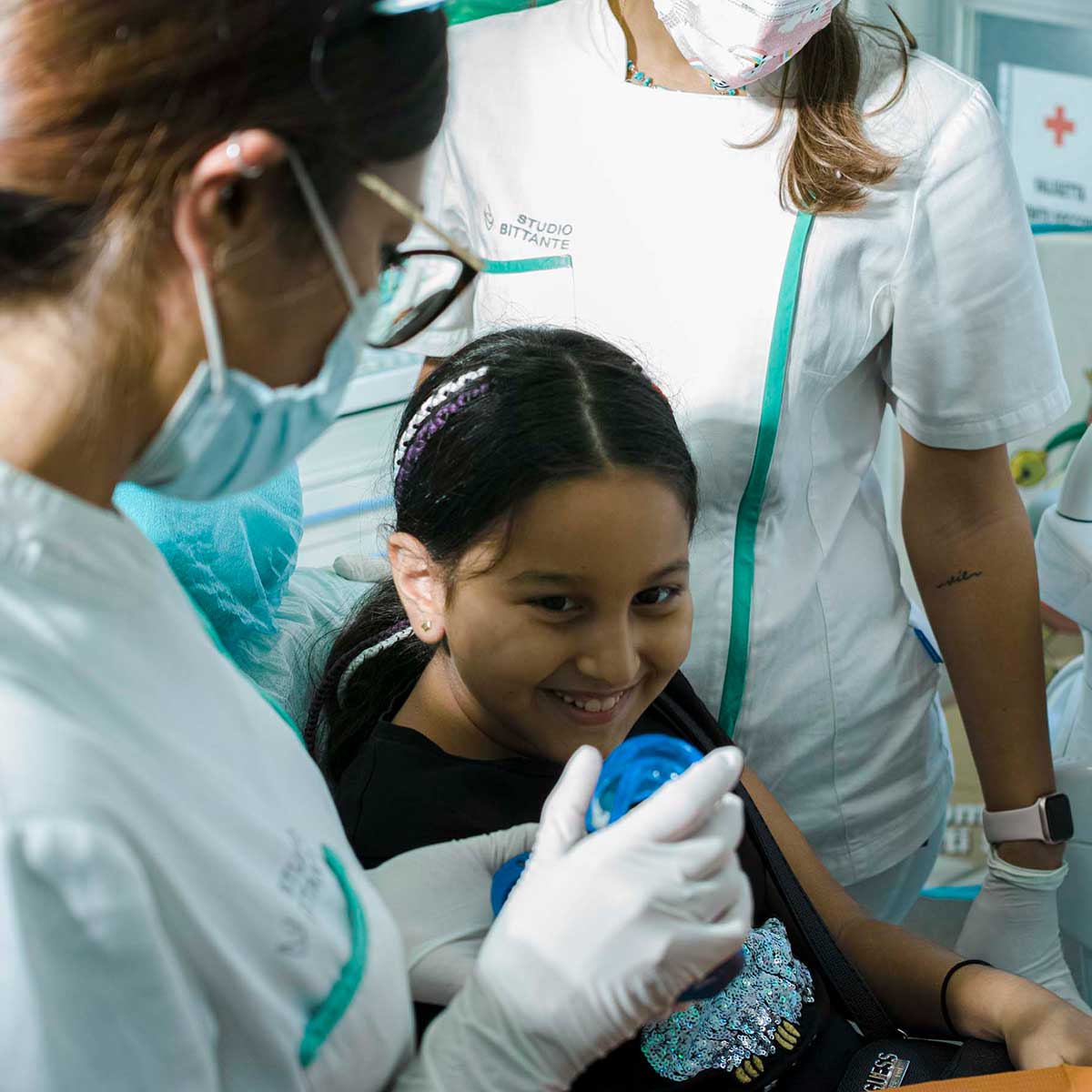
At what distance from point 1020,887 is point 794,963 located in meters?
0.52

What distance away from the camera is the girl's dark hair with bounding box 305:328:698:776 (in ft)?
4.00

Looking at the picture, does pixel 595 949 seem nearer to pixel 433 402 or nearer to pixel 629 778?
pixel 629 778

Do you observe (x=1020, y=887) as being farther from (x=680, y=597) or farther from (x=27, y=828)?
(x=27, y=828)

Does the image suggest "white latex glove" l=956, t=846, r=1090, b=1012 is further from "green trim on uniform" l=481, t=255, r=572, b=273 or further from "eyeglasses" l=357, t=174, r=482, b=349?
"eyeglasses" l=357, t=174, r=482, b=349

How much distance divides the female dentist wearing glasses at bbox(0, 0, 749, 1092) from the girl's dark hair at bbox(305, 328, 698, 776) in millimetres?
439

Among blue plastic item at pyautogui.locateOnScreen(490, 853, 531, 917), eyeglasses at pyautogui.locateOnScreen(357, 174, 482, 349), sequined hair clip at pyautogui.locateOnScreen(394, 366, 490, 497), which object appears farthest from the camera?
sequined hair clip at pyautogui.locateOnScreen(394, 366, 490, 497)

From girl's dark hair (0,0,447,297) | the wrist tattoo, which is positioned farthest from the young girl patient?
girl's dark hair (0,0,447,297)

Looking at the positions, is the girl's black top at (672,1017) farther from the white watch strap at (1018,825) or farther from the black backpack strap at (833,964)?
the white watch strap at (1018,825)

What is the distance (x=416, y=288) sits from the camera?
3.03 feet

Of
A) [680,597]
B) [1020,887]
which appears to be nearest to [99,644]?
[680,597]

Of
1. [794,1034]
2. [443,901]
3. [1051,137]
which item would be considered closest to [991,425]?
[794,1034]

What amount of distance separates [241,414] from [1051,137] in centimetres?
270

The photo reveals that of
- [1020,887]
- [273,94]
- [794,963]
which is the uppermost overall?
[273,94]

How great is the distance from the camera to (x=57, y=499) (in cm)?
68
